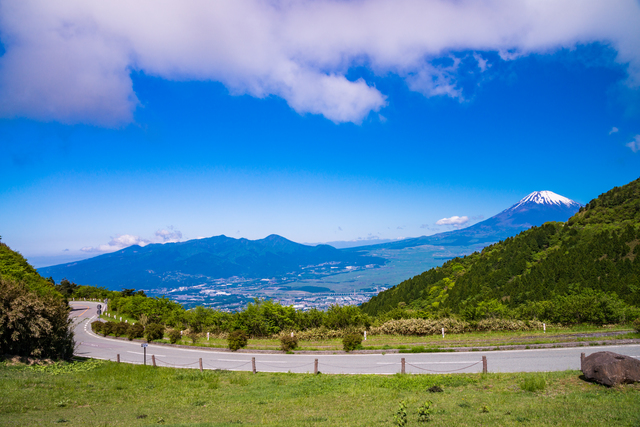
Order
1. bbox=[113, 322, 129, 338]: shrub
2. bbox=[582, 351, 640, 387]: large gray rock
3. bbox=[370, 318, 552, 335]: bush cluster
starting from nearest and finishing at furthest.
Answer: bbox=[582, 351, 640, 387]: large gray rock → bbox=[370, 318, 552, 335]: bush cluster → bbox=[113, 322, 129, 338]: shrub

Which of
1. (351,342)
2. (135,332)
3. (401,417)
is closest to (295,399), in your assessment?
(401,417)

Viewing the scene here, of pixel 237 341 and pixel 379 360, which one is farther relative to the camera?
pixel 237 341

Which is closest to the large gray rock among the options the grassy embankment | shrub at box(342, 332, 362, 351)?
the grassy embankment

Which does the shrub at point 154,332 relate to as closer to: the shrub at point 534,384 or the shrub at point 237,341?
the shrub at point 237,341

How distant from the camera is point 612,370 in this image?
8.77 metres

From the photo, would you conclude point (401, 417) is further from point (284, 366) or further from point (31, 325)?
point (31, 325)

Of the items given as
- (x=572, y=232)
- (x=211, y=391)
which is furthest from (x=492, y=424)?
(x=572, y=232)

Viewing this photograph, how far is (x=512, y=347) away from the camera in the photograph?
16.2 m

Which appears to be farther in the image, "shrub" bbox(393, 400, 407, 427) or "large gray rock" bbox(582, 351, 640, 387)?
"large gray rock" bbox(582, 351, 640, 387)

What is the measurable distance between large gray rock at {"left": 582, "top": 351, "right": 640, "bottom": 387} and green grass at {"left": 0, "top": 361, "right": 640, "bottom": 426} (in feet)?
0.73

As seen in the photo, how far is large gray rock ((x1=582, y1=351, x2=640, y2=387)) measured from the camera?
8.63 meters

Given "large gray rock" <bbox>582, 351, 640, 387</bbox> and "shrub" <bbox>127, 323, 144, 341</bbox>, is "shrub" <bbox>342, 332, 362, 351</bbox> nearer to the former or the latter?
"large gray rock" <bbox>582, 351, 640, 387</bbox>

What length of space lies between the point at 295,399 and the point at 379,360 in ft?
21.2

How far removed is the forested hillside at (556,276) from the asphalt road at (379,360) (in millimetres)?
7229
